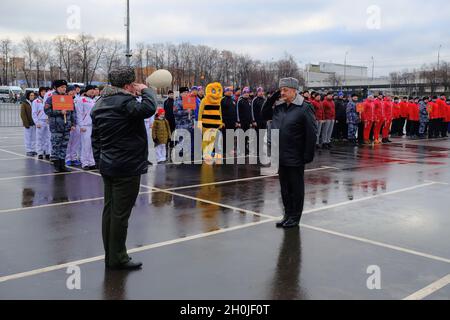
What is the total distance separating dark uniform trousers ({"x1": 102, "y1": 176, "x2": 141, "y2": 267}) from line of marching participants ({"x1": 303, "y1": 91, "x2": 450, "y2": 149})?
1169 cm

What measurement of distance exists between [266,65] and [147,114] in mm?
106345

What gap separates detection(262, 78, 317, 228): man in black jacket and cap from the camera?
21.6 ft

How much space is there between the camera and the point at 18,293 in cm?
426

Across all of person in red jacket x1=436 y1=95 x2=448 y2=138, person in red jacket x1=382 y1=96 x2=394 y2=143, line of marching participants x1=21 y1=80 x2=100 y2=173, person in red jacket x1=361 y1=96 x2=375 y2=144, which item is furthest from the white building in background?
line of marching participants x1=21 y1=80 x2=100 y2=173

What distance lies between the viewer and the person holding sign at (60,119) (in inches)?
438

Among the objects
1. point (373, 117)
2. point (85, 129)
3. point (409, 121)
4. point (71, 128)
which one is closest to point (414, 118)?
point (409, 121)

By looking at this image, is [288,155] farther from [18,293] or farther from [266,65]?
[266,65]

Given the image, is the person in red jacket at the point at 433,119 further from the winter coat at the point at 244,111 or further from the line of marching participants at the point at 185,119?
the winter coat at the point at 244,111

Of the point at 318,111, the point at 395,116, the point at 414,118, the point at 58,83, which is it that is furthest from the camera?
the point at 414,118

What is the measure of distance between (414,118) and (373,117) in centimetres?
528

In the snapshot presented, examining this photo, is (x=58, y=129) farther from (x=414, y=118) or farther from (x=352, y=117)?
(x=414, y=118)

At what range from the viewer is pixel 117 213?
4.83 meters

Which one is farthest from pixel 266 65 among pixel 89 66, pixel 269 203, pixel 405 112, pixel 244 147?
pixel 269 203

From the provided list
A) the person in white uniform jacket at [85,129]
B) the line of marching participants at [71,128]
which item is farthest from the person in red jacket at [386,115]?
the person in white uniform jacket at [85,129]
